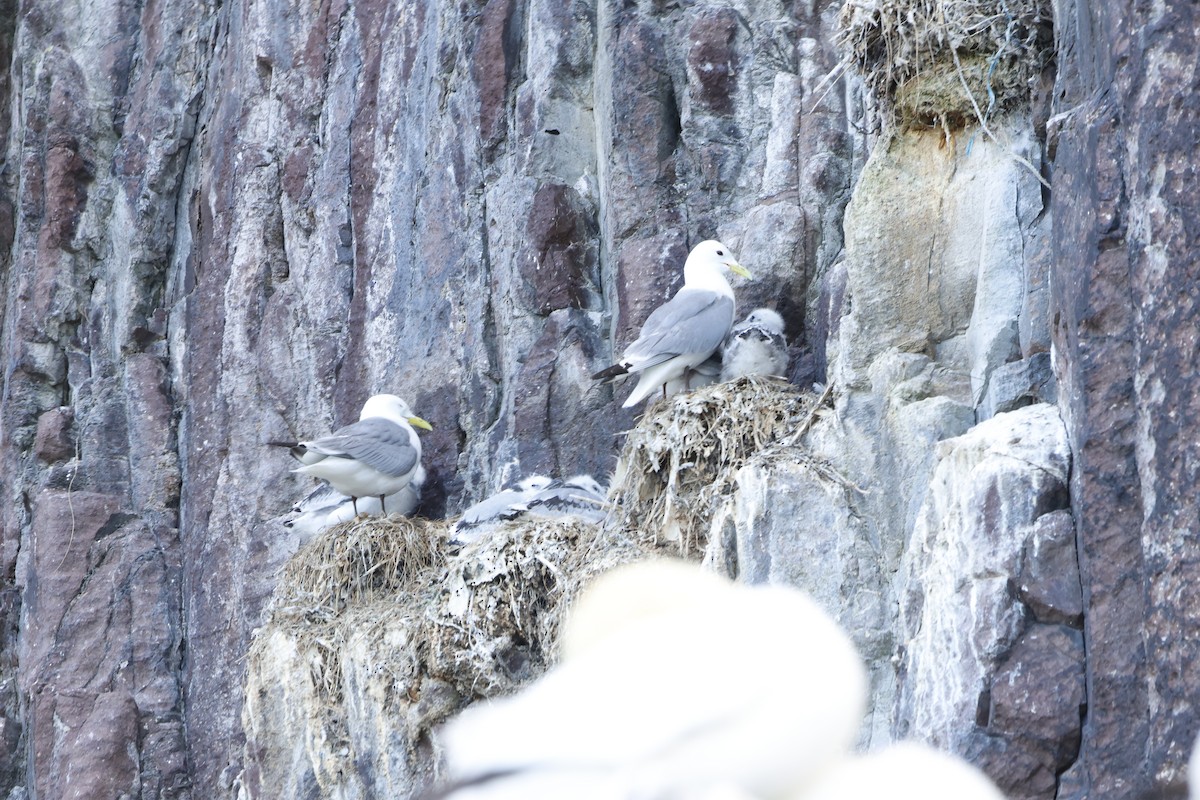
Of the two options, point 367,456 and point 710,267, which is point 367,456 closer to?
point 367,456

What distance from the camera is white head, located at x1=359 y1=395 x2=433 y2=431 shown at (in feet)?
24.3

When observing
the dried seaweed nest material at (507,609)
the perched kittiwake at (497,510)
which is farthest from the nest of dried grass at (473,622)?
the perched kittiwake at (497,510)

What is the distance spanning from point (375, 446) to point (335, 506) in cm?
77

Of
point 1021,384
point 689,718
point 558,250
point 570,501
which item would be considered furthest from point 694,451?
point 689,718

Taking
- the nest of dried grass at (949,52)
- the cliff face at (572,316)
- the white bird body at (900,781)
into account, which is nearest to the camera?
the white bird body at (900,781)

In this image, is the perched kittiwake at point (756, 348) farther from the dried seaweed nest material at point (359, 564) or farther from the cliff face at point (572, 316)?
the dried seaweed nest material at point (359, 564)

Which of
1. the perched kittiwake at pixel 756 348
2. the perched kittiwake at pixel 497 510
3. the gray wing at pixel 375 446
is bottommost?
the perched kittiwake at pixel 497 510

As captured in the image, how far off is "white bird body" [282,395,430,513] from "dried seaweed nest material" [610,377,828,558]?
1.68 m

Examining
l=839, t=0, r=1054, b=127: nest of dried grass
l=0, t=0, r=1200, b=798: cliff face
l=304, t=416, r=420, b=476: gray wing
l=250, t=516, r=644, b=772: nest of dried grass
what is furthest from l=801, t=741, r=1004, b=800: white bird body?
l=304, t=416, r=420, b=476: gray wing

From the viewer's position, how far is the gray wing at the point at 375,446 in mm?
7066

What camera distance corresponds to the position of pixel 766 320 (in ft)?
20.0

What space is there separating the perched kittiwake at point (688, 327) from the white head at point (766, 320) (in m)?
0.09

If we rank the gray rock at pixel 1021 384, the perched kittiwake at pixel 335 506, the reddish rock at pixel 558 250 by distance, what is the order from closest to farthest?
the gray rock at pixel 1021 384
the reddish rock at pixel 558 250
the perched kittiwake at pixel 335 506

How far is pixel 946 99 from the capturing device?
476 cm
